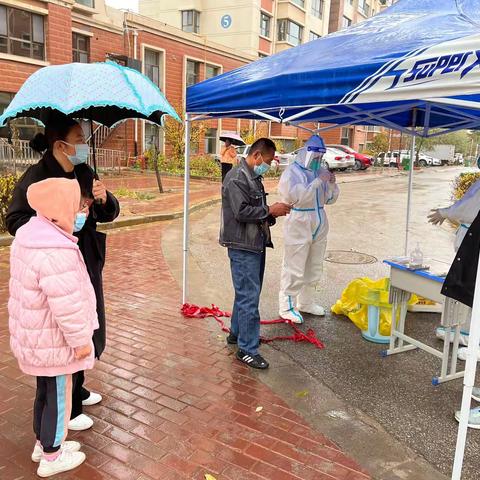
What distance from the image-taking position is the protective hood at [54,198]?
230 centimetres

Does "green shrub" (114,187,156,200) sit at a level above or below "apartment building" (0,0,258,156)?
below

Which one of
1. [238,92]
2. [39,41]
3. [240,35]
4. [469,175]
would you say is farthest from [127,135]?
[238,92]

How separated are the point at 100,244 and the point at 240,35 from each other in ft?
110

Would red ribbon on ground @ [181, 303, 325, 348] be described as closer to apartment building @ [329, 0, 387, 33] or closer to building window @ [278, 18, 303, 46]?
building window @ [278, 18, 303, 46]

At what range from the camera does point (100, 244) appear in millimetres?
2953

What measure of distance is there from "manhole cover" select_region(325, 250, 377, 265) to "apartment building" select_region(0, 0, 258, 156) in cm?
857

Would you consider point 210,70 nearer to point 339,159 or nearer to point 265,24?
point 265,24

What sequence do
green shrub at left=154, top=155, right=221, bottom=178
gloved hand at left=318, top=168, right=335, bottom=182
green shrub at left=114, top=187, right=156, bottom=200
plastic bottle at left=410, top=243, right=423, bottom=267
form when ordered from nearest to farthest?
plastic bottle at left=410, top=243, right=423, bottom=267
gloved hand at left=318, top=168, right=335, bottom=182
green shrub at left=114, top=187, right=156, bottom=200
green shrub at left=154, top=155, right=221, bottom=178

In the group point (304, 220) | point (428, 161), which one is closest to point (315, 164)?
point (304, 220)

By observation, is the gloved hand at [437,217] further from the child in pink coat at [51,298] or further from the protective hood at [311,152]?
the child in pink coat at [51,298]

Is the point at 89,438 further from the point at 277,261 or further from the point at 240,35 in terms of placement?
the point at 240,35

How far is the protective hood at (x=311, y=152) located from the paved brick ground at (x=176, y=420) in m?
1.95

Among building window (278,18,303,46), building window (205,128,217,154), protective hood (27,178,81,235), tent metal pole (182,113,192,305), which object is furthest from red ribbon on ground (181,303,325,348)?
building window (278,18,303,46)

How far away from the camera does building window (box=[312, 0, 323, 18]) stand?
3906cm
